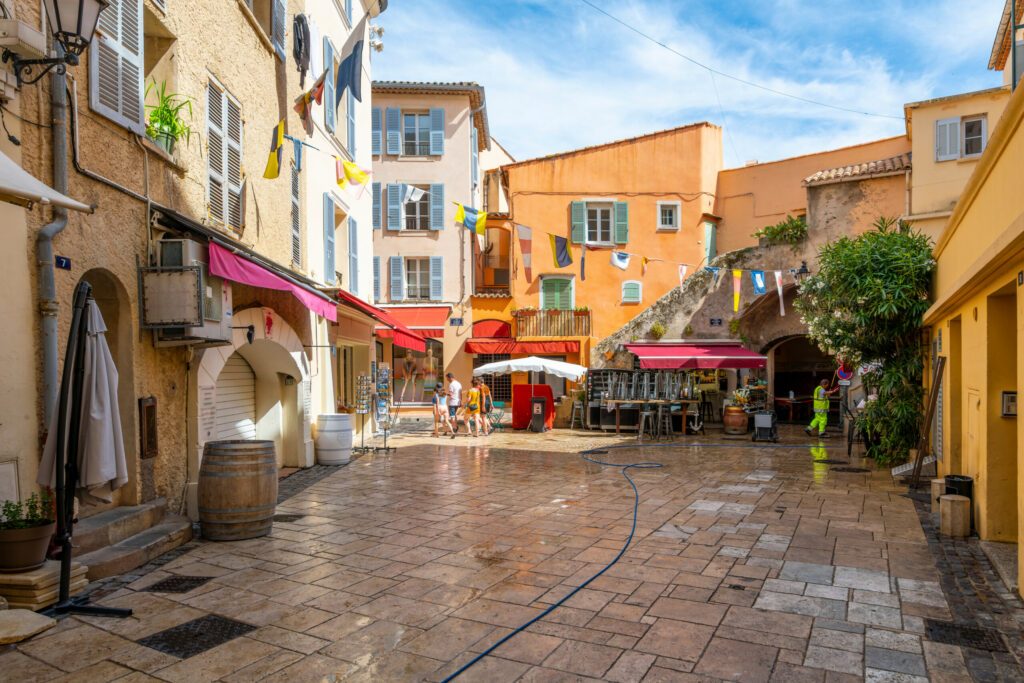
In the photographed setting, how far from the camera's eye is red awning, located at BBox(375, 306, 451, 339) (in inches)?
1054

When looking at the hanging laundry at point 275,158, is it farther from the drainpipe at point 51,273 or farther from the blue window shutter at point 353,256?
the blue window shutter at point 353,256

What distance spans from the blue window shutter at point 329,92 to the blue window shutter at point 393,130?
1265cm

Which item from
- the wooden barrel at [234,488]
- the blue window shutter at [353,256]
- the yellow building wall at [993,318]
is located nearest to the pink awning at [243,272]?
the wooden barrel at [234,488]

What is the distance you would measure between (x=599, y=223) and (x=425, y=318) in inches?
298

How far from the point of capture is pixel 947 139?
18.5 metres

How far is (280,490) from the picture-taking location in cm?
998

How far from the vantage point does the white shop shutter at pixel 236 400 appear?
1001cm

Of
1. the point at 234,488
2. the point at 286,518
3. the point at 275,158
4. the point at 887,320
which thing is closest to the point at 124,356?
the point at 234,488

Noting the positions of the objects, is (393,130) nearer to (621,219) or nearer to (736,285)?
(621,219)

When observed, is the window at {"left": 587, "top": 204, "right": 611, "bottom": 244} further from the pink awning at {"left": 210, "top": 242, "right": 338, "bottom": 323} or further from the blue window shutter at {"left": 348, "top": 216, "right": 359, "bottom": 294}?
the pink awning at {"left": 210, "top": 242, "right": 338, "bottom": 323}

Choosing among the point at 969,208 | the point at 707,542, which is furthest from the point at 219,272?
the point at 969,208

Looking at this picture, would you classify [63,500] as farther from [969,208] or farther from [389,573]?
[969,208]

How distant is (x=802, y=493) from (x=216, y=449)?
7547 mm

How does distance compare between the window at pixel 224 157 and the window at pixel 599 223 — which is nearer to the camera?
the window at pixel 224 157
